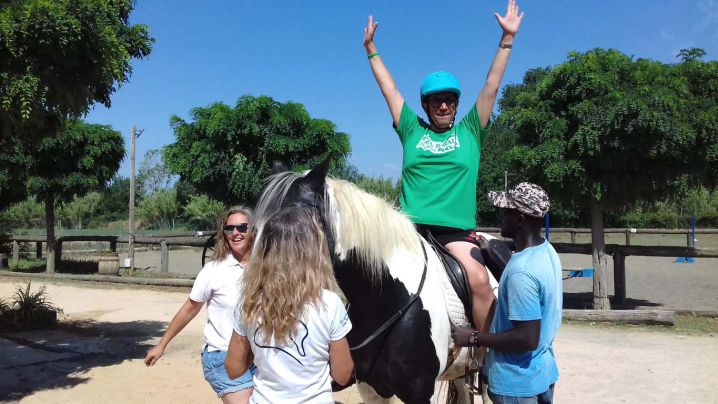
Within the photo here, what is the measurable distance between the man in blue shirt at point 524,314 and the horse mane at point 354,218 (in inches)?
20.8

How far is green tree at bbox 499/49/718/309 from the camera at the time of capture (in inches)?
301

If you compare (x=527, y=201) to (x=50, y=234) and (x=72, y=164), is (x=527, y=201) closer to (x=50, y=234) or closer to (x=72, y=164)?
(x=72, y=164)

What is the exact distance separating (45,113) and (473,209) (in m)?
4.46

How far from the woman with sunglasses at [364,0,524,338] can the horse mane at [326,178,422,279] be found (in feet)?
1.22

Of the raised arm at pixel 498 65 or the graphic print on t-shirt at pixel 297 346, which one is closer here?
the graphic print on t-shirt at pixel 297 346

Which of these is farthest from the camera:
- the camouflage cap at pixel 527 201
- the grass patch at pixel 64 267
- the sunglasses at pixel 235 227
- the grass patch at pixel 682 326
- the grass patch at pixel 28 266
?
the grass patch at pixel 28 266

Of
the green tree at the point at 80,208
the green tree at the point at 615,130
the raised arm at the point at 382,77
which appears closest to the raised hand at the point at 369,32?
the raised arm at the point at 382,77

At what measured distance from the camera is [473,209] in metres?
2.98

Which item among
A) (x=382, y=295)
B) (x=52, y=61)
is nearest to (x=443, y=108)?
(x=382, y=295)

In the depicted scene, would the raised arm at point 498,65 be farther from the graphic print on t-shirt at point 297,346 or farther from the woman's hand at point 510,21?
the graphic print on t-shirt at point 297,346

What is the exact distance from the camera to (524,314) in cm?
207

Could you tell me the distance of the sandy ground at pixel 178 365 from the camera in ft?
16.3

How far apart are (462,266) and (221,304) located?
1.41 meters

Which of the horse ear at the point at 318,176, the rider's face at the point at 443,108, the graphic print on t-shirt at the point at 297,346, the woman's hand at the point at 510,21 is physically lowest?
the graphic print on t-shirt at the point at 297,346
